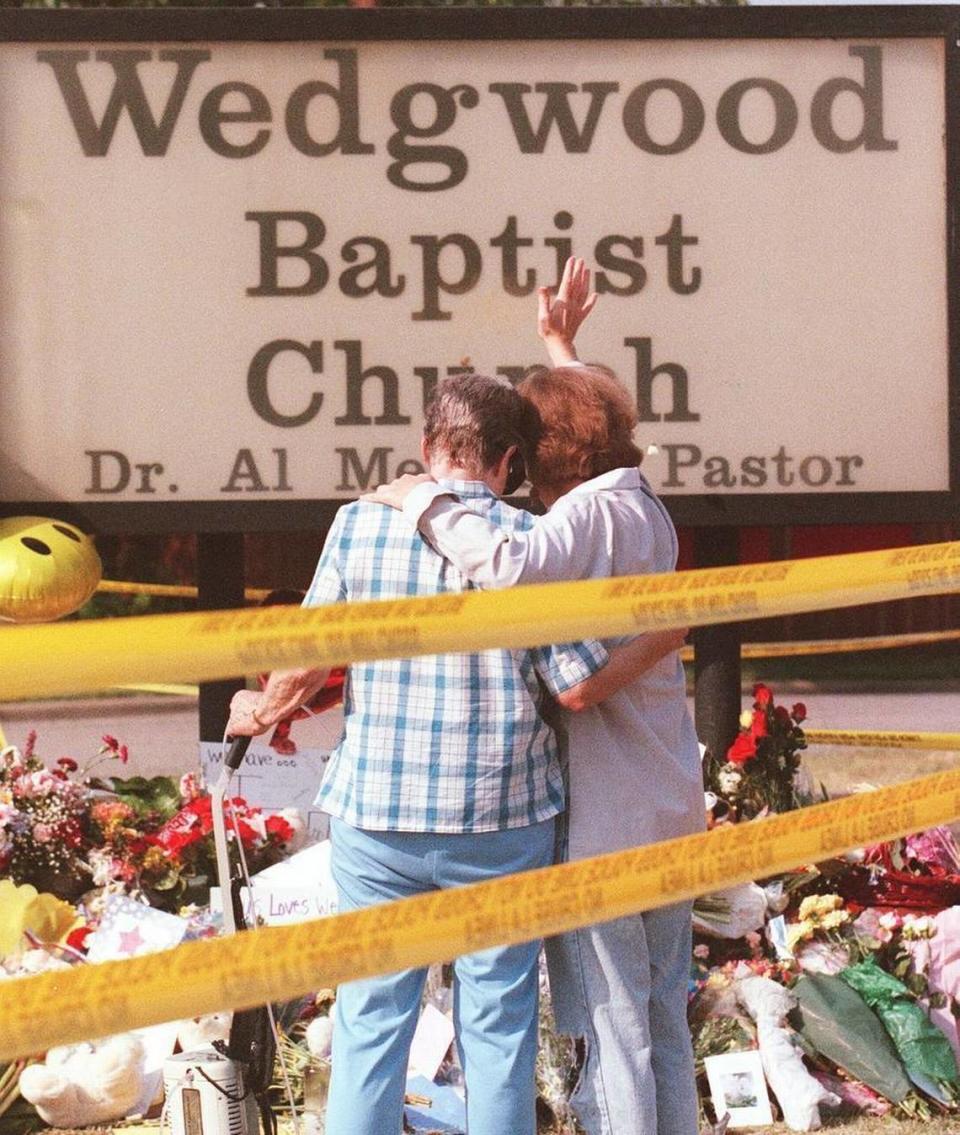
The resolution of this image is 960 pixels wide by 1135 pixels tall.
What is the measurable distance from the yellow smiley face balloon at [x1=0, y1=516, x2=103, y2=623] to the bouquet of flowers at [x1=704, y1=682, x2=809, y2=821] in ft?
6.61

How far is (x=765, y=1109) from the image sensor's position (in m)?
4.31

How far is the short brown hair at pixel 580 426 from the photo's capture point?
3402 mm

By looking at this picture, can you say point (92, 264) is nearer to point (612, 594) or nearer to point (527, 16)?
point (527, 16)

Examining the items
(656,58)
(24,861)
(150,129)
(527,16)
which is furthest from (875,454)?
(24,861)

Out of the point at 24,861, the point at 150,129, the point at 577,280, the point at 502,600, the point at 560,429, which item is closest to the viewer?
the point at 502,600

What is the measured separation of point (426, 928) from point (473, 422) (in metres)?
1.10

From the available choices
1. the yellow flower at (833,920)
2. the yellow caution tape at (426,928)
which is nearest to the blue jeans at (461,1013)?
the yellow caution tape at (426,928)

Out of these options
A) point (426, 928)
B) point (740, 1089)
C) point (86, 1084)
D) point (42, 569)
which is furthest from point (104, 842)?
point (426, 928)

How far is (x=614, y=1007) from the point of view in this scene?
323 centimetres

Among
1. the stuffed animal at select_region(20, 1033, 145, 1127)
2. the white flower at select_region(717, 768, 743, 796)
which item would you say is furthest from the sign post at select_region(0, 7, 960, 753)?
the stuffed animal at select_region(20, 1033, 145, 1127)

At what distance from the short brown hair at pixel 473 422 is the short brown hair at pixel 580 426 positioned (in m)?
0.07

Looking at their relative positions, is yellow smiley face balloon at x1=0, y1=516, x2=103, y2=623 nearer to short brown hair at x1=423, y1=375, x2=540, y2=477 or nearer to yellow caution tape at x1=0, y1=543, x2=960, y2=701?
short brown hair at x1=423, y1=375, x2=540, y2=477

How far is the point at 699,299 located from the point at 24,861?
271cm

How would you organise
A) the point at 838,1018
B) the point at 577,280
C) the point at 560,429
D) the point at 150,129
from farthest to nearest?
the point at 150,129 → the point at 838,1018 → the point at 577,280 → the point at 560,429
